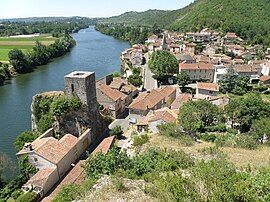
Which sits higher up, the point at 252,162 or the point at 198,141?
the point at 252,162

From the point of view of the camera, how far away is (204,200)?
11133 millimetres

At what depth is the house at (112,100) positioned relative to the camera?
39.7 m

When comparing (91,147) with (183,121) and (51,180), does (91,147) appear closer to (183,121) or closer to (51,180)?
(51,180)

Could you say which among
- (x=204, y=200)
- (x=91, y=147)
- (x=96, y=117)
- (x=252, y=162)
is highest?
(x=204, y=200)

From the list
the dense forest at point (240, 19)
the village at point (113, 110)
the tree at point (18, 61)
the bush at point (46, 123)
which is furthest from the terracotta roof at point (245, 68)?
the tree at point (18, 61)

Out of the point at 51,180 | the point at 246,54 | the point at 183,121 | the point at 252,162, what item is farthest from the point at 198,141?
the point at 246,54

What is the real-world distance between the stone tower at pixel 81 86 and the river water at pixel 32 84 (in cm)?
873

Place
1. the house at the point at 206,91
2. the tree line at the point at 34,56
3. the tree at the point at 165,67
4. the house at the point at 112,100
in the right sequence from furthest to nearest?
the tree line at the point at 34,56 < the tree at the point at 165,67 < the house at the point at 206,91 < the house at the point at 112,100

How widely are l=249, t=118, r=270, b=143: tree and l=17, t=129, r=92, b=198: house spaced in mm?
16295

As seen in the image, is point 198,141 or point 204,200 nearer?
point 204,200

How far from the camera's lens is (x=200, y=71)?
55156 mm

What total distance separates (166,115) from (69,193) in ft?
55.4

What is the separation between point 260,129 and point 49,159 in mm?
18641

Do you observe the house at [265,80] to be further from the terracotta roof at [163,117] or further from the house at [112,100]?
the terracotta roof at [163,117]
